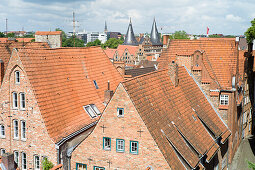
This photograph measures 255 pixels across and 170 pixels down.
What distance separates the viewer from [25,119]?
23.7 m

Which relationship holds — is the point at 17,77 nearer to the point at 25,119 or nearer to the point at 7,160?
the point at 25,119

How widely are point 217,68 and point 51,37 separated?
28.7 m

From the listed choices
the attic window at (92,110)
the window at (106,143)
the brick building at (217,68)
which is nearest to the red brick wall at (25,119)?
the window at (106,143)

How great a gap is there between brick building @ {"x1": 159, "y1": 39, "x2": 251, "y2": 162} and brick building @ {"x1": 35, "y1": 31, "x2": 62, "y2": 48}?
19.6 m

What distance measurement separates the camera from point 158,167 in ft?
62.2

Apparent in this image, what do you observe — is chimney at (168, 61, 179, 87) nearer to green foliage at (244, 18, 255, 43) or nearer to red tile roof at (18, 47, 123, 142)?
red tile roof at (18, 47, 123, 142)

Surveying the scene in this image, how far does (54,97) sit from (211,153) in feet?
43.1

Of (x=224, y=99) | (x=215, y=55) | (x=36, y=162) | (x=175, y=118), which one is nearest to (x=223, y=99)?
(x=224, y=99)

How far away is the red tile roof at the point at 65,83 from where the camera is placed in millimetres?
23734

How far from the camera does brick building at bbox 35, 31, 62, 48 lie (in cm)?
4788

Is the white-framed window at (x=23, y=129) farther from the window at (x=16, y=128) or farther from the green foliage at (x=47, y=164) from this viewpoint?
the green foliage at (x=47, y=164)

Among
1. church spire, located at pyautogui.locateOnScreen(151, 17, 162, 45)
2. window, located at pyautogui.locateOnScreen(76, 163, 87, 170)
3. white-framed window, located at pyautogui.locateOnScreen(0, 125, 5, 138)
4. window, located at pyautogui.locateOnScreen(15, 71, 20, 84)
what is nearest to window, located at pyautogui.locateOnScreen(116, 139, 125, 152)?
window, located at pyautogui.locateOnScreen(76, 163, 87, 170)

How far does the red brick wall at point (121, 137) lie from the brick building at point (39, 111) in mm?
2582

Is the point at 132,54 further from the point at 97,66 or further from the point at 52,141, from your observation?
the point at 52,141
